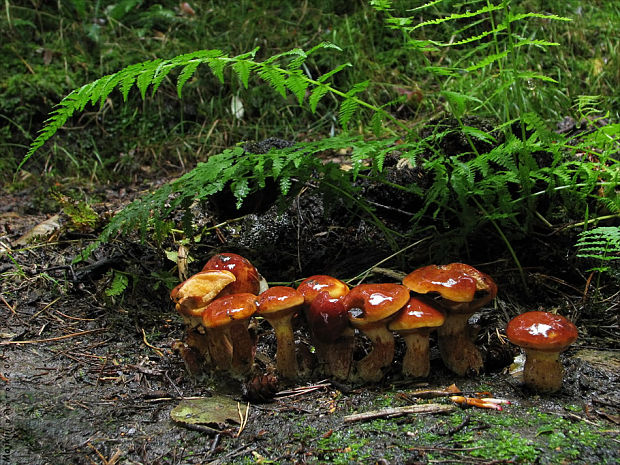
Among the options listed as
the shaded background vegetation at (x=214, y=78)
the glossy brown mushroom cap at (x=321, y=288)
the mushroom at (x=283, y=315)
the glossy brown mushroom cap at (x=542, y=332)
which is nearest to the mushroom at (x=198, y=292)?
the mushroom at (x=283, y=315)

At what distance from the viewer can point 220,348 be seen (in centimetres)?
255

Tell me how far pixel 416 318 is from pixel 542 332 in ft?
1.72

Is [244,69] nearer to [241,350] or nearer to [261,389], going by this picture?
[241,350]

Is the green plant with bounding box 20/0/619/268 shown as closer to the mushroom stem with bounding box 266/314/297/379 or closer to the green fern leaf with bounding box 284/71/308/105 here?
the green fern leaf with bounding box 284/71/308/105

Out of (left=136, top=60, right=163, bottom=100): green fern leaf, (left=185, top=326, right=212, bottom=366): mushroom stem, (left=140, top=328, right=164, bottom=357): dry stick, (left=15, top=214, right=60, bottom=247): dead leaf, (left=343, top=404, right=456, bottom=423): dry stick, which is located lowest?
(left=140, top=328, right=164, bottom=357): dry stick

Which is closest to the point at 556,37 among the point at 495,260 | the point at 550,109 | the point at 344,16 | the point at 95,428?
the point at 550,109

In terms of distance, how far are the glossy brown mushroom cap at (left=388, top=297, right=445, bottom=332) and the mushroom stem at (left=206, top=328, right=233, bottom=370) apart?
Answer: 2.75 feet

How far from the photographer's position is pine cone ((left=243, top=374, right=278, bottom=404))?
2381mm

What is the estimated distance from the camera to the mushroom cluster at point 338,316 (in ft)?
7.43

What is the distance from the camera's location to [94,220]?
375 centimetres

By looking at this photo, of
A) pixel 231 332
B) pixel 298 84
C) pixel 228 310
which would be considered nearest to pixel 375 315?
pixel 228 310

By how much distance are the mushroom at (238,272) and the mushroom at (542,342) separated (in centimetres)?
125

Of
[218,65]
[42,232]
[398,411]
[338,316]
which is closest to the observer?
[398,411]

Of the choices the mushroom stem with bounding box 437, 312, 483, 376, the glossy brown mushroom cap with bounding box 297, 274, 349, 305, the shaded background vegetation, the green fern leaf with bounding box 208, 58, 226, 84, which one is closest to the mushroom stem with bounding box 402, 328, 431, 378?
the mushroom stem with bounding box 437, 312, 483, 376
